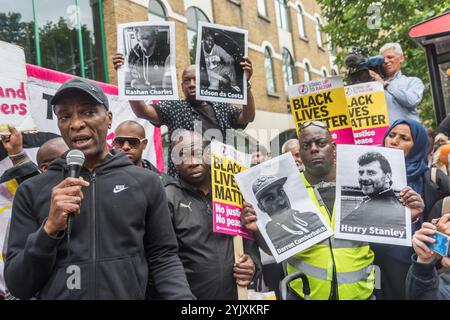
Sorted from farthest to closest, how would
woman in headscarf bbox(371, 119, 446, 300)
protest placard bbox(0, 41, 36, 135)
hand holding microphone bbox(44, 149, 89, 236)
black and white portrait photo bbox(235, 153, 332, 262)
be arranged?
1. protest placard bbox(0, 41, 36, 135)
2. woman in headscarf bbox(371, 119, 446, 300)
3. black and white portrait photo bbox(235, 153, 332, 262)
4. hand holding microphone bbox(44, 149, 89, 236)

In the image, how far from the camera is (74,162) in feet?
5.80

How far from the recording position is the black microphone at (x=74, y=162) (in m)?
1.75

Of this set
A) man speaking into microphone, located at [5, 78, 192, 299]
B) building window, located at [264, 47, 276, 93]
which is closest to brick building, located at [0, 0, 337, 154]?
building window, located at [264, 47, 276, 93]

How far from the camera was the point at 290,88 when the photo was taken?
3834 mm

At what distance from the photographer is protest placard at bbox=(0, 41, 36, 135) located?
3578 mm

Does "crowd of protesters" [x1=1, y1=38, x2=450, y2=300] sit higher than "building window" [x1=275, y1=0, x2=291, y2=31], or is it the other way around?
"building window" [x1=275, y1=0, x2=291, y2=31]

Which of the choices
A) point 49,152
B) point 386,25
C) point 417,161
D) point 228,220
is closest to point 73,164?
point 228,220

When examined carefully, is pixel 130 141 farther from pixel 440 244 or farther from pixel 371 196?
pixel 440 244

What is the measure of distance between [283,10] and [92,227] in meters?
18.2

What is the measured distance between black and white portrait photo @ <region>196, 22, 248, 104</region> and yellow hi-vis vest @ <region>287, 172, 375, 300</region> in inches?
45.5

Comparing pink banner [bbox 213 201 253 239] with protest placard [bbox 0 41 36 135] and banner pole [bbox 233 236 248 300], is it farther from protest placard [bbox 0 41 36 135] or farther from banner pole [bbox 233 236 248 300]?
protest placard [bbox 0 41 36 135]

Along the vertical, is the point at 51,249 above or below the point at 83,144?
below
